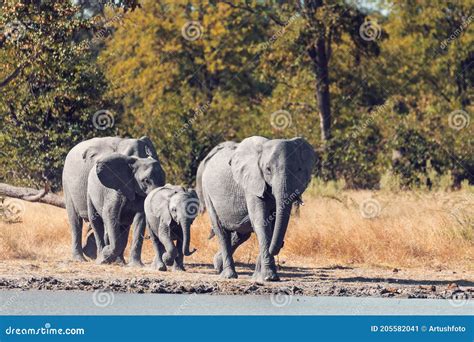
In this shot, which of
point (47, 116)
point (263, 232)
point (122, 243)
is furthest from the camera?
point (47, 116)

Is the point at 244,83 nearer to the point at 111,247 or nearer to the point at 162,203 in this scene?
the point at 111,247

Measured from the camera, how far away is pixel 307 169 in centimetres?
1900

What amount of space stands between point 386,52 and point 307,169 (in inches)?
1166

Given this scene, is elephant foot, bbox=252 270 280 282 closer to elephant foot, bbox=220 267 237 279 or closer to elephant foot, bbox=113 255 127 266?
elephant foot, bbox=220 267 237 279

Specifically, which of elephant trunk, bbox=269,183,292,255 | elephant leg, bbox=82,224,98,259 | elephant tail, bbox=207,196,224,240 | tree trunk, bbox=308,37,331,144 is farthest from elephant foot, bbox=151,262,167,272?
tree trunk, bbox=308,37,331,144

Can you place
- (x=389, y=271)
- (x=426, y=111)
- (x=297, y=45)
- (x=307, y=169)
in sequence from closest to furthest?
(x=307, y=169)
(x=389, y=271)
(x=297, y=45)
(x=426, y=111)

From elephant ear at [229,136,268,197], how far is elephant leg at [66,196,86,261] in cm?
524

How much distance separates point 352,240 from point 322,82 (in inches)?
642

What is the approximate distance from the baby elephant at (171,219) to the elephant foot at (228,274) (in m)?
0.63

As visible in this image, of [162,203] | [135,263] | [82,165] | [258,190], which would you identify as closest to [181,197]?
[162,203]

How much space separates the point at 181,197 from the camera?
21000mm

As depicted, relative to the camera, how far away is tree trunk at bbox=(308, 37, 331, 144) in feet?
130
